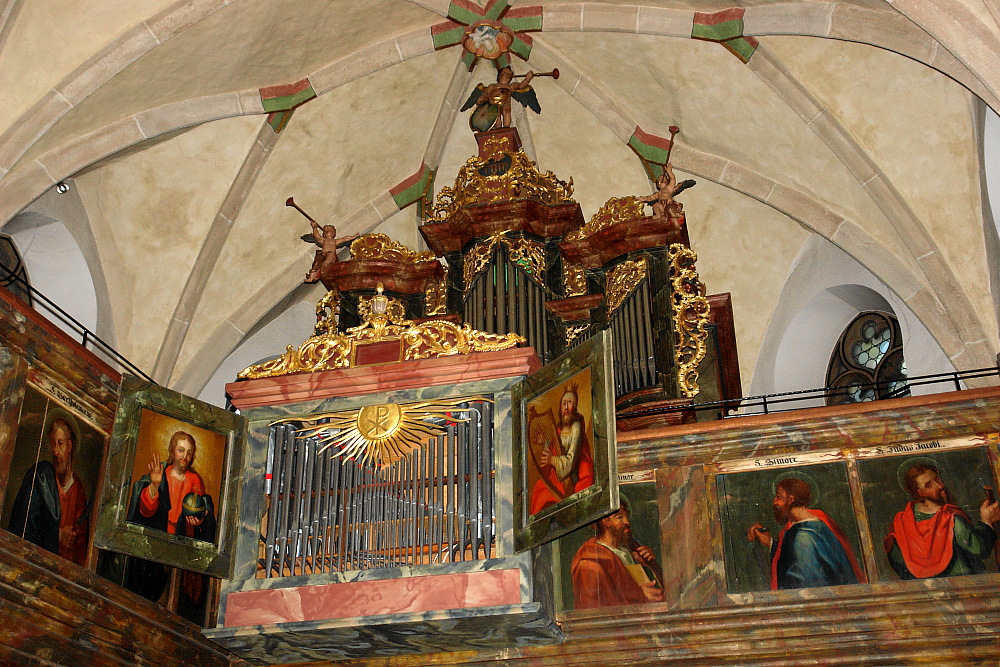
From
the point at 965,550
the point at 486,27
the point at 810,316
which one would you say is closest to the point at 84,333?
the point at 486,27

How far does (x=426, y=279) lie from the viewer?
1270 centimetres

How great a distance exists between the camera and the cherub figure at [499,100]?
541 inches

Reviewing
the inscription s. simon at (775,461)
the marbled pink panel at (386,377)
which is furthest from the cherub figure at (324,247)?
the inscription s. simon at (775,461)

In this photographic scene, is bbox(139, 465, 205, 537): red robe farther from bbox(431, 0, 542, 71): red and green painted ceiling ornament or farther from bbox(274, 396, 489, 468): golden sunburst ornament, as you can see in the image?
bbox(431, 0, 542, 71): red and green painted ceiling ornament

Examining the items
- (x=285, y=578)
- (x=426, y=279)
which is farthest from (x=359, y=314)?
(x=285, y=578)

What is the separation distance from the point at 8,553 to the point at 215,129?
6615 mm

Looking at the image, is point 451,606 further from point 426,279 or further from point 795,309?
point 795,309

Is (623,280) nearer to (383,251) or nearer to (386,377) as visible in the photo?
(383,251)

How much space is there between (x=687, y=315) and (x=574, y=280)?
48.3 inches

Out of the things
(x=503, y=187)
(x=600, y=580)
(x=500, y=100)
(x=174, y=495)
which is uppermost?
(x=500, y=100)

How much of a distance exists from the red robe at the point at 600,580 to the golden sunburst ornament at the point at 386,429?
139 centimetres

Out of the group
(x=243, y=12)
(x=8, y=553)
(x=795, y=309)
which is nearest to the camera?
(x=8, y=553)

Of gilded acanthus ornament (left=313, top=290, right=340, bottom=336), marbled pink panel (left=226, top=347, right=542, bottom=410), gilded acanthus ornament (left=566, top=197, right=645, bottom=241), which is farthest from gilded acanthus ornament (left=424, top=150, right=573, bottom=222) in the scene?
marbled pink panel (left=226, top=347, right=542, bottom=410)

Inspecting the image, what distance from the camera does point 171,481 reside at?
29.7 ft
